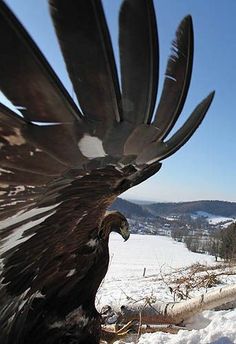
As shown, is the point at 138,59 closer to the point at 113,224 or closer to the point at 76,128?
the point at 76,128

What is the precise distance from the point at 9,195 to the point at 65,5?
1.01m

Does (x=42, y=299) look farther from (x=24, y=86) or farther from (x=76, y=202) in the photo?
(x=24, y=86)

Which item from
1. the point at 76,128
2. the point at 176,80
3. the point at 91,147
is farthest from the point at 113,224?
the point at 176,80

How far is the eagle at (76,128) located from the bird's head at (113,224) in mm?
265

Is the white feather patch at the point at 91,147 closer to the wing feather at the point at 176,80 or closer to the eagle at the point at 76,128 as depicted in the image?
the eagle at the point at 76,128

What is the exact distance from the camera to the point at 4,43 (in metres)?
1.51

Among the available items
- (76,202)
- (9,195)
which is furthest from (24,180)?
(76,202)

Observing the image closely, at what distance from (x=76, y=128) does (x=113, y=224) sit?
145cm

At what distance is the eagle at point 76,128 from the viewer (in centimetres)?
159

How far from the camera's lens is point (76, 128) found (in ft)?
6.00

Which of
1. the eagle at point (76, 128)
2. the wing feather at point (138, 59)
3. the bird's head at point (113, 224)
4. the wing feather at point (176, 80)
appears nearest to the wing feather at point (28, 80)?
the eagle at point (76, 128)

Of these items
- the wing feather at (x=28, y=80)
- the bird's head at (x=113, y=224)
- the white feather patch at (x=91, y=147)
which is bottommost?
the bird's head at (x=113, y=224)

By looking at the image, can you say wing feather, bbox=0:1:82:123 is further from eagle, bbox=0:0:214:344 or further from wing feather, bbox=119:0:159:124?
wing feather, bbox=119:0:159:124

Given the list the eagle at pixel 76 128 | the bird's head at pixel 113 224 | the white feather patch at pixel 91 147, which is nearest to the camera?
the eagle at pixel 76 128
